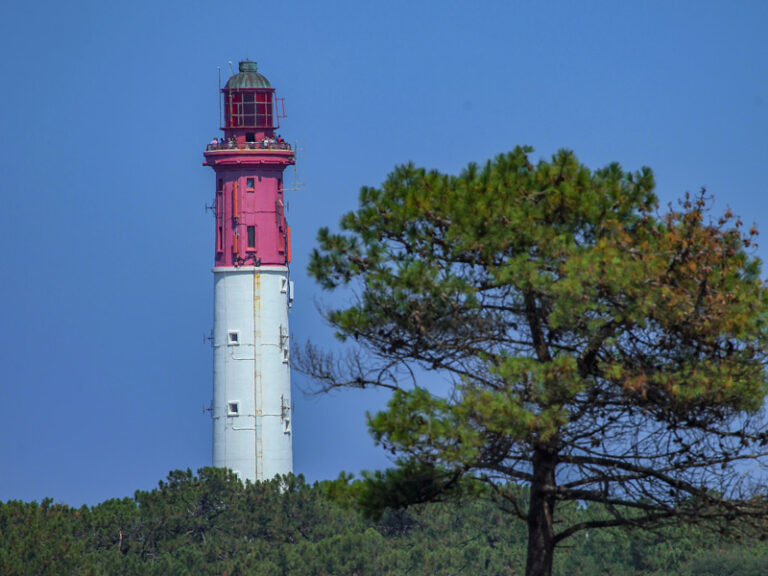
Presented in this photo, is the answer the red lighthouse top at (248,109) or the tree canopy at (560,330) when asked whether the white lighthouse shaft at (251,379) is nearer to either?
the red lighthouse top at (248,109)

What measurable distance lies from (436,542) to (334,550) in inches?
246

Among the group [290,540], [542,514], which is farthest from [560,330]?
[290,540]

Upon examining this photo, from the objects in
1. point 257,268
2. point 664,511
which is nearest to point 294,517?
point 257,268

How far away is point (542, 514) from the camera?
2662 centimetres

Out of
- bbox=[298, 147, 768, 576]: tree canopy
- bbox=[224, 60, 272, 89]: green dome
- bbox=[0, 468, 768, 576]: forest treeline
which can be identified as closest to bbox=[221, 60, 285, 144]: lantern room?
bbox=[224, 60, 272, 89]: green dome

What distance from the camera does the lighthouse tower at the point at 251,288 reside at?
213ft

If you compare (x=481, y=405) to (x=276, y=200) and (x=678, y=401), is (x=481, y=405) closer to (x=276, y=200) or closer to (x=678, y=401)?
(x=678, y=401)

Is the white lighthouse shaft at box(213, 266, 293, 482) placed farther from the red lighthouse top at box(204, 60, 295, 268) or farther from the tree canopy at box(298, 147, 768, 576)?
the tree canopy at box(298, 147, 768, 576)

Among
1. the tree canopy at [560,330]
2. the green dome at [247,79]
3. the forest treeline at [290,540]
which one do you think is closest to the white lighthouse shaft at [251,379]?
the forest treeline at [290,540]

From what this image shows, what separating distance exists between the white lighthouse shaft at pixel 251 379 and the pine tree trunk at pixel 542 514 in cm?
3819

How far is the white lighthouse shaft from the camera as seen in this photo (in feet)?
213

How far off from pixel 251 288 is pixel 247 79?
7617 mm

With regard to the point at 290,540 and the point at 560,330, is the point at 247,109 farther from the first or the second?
the point at 560,330

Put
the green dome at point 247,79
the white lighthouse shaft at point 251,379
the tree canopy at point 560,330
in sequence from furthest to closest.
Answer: the green dome at point 247,79 → the white lighthouse shaft at point 251,379 → the tree canopy at point 560,330
